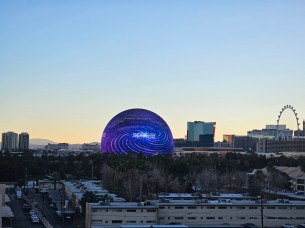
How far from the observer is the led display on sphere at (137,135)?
116 m

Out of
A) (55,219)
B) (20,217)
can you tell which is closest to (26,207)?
(20,217)

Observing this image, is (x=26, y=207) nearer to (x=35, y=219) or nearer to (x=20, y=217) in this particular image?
(x=20, y=217)

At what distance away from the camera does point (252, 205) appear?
52.4 meters

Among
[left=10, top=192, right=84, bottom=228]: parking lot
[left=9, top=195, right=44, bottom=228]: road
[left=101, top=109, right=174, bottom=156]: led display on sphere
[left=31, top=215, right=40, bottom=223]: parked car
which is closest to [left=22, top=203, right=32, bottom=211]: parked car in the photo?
[left=10, top=192, right=84, bottom=228]: parking lot

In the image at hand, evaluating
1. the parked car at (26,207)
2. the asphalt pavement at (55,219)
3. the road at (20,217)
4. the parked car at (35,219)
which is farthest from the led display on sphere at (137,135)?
the parked car at (35,219)

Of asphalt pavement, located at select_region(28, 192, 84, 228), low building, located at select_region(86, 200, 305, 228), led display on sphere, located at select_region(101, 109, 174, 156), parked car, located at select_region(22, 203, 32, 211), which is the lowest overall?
asphalt pavement, located at select_region(28, 192, 84, 228)

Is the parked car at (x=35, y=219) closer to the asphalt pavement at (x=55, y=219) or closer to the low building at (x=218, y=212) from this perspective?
the asphalt pavement at (x=55, y=219)

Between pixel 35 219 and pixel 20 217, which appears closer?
pixel 35 219

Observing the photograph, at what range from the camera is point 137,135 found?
117 meters

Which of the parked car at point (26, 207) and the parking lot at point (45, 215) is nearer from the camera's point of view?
the parking lot at point (45, 215)

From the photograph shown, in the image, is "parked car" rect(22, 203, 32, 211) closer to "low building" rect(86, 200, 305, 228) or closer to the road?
the road

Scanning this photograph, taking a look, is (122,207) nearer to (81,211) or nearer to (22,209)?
(81,211)

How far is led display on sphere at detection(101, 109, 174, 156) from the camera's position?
115938mm

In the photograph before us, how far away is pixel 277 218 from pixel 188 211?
8143 millimetres
